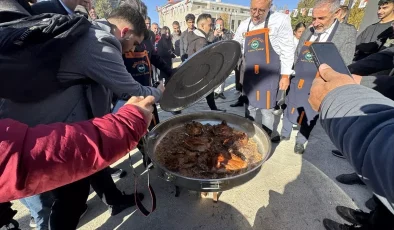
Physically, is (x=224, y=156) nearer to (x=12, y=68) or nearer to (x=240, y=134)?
(x=240, y=134)

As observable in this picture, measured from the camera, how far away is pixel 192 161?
1.61 meters

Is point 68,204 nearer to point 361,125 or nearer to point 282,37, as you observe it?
point 361,125

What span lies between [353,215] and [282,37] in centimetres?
233

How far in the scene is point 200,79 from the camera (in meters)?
2.06

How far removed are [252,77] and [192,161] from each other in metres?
1.85

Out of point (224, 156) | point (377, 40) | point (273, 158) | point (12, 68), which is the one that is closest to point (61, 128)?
point (12, 68)

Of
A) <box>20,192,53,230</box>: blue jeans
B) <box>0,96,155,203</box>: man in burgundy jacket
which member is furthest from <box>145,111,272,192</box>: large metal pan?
<box>20,192,53,230</box>: blue jeans

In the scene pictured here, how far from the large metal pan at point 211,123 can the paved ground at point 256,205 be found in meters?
0.78

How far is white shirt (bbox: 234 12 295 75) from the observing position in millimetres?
2695

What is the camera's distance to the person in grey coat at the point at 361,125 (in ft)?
1.78

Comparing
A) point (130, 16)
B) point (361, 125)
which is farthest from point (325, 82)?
point (130, 16)

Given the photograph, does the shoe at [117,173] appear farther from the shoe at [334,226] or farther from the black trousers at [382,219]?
the black trousers at [382,219]

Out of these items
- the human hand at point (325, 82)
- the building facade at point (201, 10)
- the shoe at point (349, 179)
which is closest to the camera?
the human hand at point (325, 82)

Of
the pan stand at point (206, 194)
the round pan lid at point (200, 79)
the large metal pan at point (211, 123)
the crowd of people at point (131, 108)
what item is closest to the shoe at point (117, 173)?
the crowd of people at point (131, 108)
